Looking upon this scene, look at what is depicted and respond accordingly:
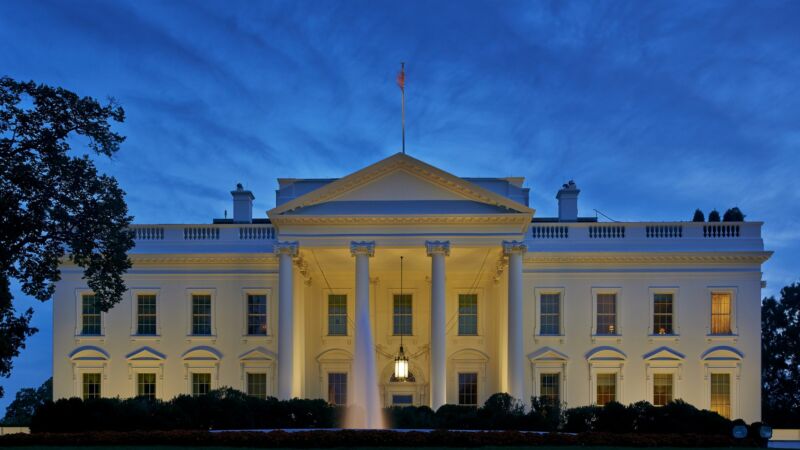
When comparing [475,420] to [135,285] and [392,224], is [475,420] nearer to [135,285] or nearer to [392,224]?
[392,224]

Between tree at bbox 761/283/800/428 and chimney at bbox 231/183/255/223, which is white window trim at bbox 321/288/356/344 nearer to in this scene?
chimney at bbox 231/183/255/223

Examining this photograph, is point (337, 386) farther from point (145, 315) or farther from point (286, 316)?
point (145, 315)

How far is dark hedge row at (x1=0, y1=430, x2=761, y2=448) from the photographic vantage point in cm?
1833

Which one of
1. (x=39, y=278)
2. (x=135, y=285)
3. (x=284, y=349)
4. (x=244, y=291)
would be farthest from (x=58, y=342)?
(x=39, y=278)

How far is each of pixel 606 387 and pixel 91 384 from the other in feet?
69.8

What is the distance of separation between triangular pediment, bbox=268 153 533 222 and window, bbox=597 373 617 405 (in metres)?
8.82

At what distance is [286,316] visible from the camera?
2819 centimetres

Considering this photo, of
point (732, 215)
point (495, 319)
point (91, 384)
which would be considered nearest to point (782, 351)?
point (732, 215)

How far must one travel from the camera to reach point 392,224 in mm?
28000

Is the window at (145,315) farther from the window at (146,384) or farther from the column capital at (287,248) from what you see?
the column capital at (287,248)

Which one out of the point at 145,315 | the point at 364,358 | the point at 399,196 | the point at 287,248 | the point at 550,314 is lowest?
the point at 364,358

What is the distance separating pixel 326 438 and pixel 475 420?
21.8 feet

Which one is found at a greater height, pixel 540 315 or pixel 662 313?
pixel 662 313

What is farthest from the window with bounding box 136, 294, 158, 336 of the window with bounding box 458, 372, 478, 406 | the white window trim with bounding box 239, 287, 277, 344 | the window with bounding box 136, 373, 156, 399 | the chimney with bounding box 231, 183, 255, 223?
the window with bounding box 458, 372, 478, 406
